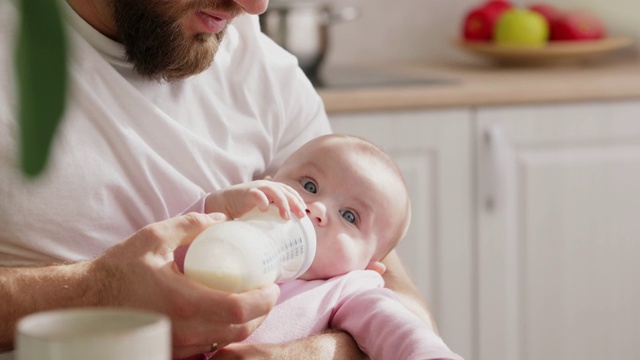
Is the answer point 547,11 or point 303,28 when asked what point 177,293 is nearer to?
point 303,28

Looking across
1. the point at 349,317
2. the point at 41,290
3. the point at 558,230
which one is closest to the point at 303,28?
the point at 558,230

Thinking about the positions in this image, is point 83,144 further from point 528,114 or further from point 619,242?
point 619,242

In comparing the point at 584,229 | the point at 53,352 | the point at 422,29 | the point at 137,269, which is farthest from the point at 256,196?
the point at 422,29

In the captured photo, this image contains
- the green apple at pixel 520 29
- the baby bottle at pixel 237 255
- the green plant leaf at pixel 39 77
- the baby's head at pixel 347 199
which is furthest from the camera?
the green apple at pixel 520 29

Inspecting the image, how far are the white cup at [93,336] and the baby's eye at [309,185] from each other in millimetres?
763

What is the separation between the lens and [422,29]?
3.51 metres

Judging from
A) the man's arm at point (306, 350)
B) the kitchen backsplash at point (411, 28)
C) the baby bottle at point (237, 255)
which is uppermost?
the baby bottle at point (237, 255)

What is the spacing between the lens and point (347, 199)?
1577mm

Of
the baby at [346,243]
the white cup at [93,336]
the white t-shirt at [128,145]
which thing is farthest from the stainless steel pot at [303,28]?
the white cup at [93,336]

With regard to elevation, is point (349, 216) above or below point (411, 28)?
above

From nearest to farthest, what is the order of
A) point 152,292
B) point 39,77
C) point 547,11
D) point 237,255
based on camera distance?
point 39,77 → point 237,255 → point 152,292 → point 547,11

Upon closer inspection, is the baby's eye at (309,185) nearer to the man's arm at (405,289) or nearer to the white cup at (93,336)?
the man's arm at (405,289)

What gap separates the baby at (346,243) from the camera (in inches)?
56.1

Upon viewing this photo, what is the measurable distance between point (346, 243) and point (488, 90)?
4.22 feet
